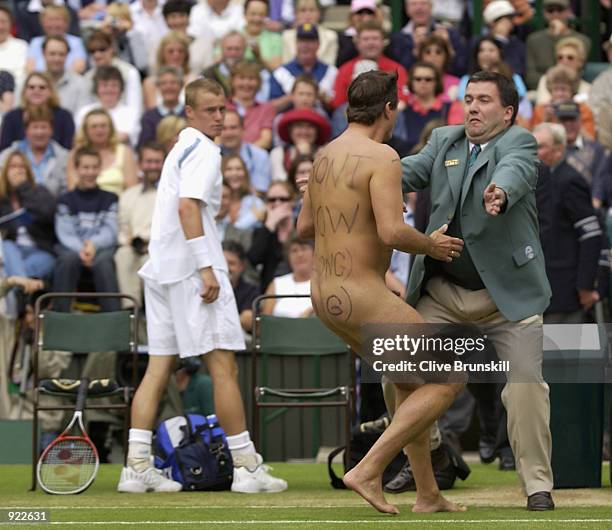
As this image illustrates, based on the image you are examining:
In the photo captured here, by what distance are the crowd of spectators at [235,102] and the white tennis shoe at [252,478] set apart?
3.01m

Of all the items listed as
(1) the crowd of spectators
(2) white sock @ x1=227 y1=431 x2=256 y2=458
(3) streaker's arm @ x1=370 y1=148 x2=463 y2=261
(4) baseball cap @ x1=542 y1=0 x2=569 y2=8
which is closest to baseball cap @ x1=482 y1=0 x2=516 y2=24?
(1) the crowd of spectators

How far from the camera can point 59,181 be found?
15.0 metres

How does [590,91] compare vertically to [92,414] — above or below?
above

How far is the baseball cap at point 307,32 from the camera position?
16.9m

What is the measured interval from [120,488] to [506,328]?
9.33ft

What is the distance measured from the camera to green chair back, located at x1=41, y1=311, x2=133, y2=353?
11211 millimetres

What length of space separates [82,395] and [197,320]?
1.18 m

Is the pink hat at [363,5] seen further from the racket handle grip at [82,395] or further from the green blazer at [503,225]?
the green blazer at [503,225]

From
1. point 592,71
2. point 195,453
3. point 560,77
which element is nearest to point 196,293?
point 195,453

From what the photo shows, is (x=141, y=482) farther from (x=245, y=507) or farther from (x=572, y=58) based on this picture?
(x=572, y=58)

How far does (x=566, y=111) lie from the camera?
14.3 meters

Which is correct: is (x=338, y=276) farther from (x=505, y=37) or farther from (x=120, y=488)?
(x=505, y=37)

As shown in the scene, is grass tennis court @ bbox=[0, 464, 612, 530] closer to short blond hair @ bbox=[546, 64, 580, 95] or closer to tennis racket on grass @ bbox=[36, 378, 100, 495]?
tennis racket on grass @ bbox=[36, 378, 100, 495]

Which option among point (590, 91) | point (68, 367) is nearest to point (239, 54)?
point (590, 91)
